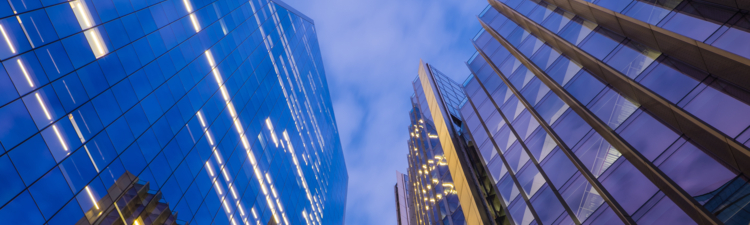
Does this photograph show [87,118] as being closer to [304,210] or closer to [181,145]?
[181,145]

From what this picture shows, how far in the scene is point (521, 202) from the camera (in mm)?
17844

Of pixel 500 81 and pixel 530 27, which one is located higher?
pixel 530 27

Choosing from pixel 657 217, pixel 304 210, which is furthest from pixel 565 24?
pixel 304 210

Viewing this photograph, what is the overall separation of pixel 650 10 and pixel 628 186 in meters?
7.23

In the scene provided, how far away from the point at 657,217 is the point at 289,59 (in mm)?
54000

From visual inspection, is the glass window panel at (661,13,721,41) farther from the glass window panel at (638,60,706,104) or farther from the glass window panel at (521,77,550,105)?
the glass window panel at (521,77,550,105)

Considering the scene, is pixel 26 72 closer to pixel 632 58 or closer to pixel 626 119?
pixel 626 119

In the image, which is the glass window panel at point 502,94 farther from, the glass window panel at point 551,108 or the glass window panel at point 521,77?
the glass window panel at point 551,108

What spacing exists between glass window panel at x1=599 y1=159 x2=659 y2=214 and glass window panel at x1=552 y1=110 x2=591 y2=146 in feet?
8.45

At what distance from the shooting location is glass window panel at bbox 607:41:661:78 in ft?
45.8

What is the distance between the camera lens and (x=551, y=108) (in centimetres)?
1850

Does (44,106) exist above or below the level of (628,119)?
above

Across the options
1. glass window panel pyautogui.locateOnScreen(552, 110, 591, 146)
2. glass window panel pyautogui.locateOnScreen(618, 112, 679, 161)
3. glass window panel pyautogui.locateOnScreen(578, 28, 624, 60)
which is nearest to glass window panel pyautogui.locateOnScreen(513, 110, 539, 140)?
glass window panel pyautogui.locateOnScreen(552, 110, 591, 146)

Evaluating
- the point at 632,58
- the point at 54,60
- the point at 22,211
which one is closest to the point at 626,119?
the point at 632,58
